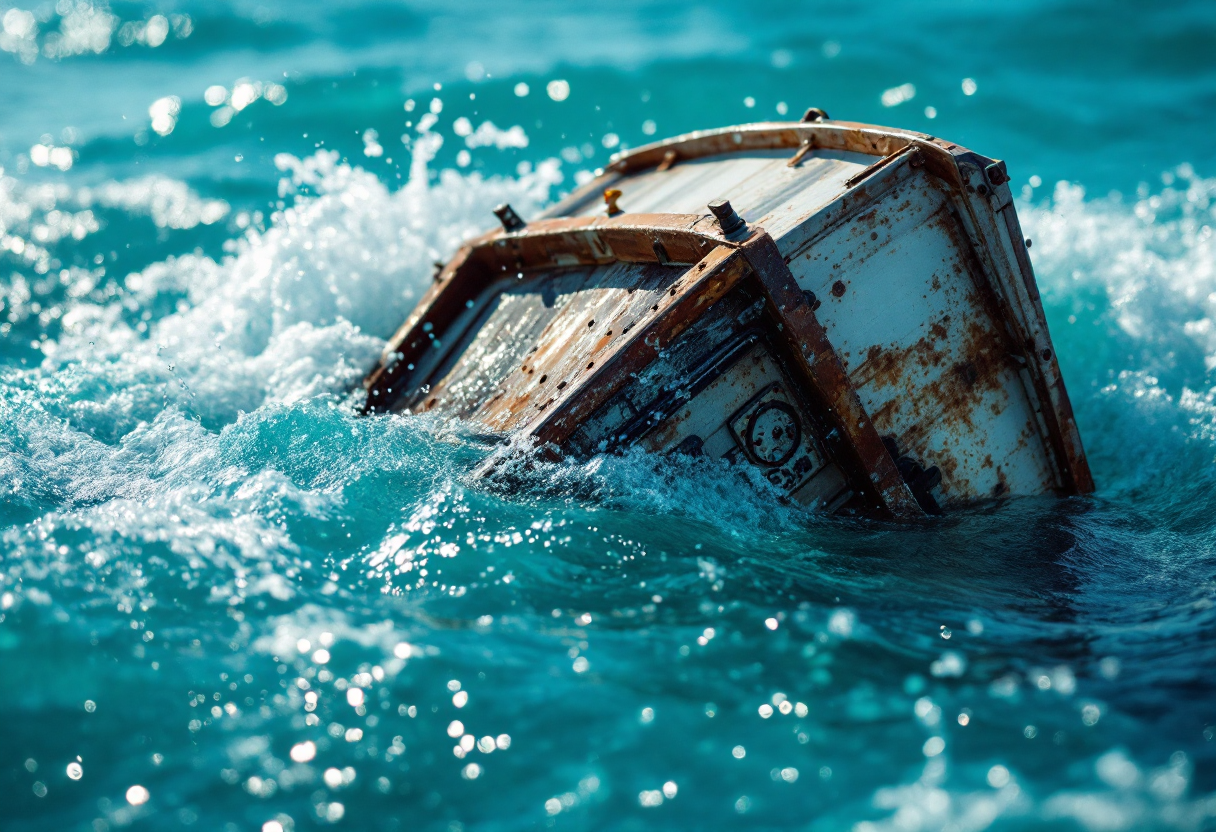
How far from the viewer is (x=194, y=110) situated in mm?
10375

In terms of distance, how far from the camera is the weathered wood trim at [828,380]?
3.39m

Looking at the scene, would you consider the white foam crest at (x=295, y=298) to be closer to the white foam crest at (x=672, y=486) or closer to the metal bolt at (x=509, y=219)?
the metal bolt at (x=509, y=219)

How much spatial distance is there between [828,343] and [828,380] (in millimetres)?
133

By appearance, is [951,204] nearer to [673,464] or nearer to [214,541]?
[673,464]

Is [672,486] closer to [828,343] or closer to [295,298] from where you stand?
[828,343]

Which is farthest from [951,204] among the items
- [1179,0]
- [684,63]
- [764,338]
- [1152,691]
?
[1179,0]

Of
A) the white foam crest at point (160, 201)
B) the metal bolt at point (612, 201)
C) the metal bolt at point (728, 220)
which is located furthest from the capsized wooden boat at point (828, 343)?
the white foam crest at point (160, 201)

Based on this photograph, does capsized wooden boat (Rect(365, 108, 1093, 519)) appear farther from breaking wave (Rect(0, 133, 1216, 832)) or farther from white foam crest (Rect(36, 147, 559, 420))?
white foam crest (Rect(36, 147, 559, 420))

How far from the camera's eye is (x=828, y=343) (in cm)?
348

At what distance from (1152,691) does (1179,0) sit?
32.9ft

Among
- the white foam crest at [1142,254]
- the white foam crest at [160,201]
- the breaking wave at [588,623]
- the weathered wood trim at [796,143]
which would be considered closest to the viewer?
the breaking wave at [588,623]

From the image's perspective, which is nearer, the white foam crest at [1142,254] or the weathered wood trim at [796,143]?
the weathered wood trim at [796,143]

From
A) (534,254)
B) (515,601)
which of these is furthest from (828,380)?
(534,254)

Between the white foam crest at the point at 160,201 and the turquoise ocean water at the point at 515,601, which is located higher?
the white foam crest at the point at 160,201
